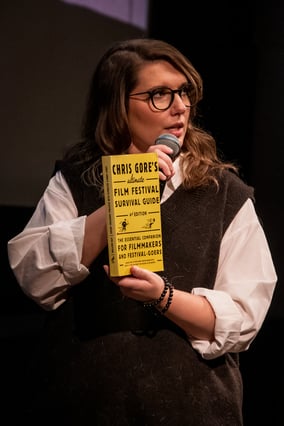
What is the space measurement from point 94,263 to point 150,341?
0.68ft

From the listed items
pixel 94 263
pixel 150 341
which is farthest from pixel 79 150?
pixel 150 341

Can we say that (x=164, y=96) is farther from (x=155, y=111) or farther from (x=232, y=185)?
(x=232, y=185)

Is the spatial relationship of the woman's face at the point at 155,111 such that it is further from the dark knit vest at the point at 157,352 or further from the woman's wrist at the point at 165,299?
the woman's wrist at the point at 165,299

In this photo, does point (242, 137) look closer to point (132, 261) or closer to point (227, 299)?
point (227, 299)

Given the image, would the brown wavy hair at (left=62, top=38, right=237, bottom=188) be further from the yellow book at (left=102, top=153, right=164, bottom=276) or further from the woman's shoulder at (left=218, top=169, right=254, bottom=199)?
the yellow book at (left=102, top=153, right=164, bottom=276)

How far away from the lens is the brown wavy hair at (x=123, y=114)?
1384 millimetres

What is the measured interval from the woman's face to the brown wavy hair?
0.02 metres

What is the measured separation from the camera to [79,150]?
1520 millimetres

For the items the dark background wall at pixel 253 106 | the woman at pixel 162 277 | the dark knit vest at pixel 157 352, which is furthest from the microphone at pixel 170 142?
the dark background wall at pixel 253 106

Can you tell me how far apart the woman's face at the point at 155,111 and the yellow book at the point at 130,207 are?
0.33 metres

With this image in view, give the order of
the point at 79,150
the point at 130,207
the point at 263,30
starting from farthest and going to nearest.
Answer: the point at 263,30 → the point at 79,150 → the point at 130,207

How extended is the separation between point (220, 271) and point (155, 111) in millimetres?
359

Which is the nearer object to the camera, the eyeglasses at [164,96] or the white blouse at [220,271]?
the white blouse at [220,271]

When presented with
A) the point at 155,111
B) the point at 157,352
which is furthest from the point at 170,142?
the point at 157,352
